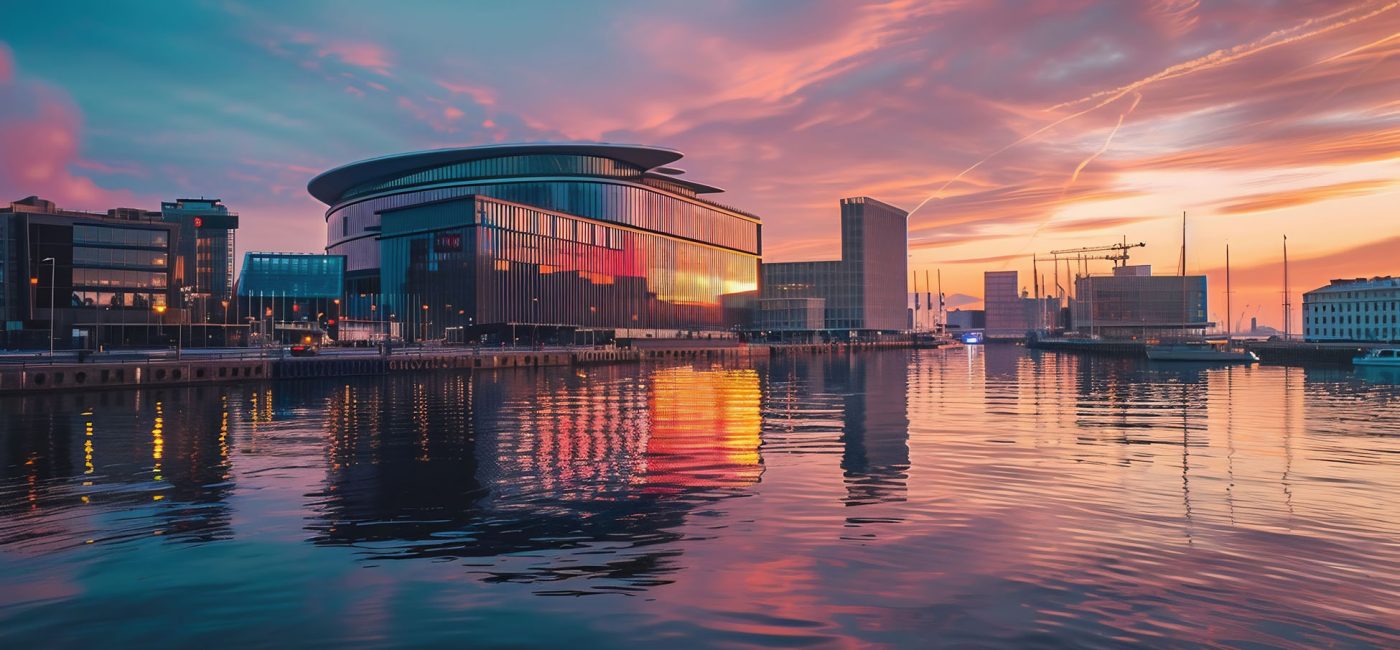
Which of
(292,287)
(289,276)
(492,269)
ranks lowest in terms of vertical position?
(292,287)

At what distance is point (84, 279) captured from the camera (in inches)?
5000

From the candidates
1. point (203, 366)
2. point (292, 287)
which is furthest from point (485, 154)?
point (203, 366)

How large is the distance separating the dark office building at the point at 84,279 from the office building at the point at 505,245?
122 feet

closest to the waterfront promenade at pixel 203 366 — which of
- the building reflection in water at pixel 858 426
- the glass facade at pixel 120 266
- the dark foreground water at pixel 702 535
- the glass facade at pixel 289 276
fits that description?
the dark foreground water at pixel 702 535

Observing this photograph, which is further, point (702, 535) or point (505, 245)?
point (505, 245)

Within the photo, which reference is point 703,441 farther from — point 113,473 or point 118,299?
point 118,299

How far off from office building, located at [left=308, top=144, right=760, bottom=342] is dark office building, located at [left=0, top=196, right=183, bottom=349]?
37051 millimetres

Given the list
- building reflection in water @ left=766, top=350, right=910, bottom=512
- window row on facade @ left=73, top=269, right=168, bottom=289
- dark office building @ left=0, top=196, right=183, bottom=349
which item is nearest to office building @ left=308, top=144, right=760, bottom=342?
window row on facade @ left=73, top=269, right=168, bottom=289

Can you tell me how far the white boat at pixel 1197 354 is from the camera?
419 ft

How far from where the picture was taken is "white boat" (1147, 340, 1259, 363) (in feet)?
419

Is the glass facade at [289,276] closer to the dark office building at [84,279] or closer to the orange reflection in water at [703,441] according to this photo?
the dark office building at [84,279]

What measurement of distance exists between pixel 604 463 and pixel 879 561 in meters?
14.2

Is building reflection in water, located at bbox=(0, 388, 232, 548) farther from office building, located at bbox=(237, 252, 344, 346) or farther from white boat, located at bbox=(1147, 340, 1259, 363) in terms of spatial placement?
office building, located at bbox=(237, 252, 344, 346)

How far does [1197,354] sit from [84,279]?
16939cm
